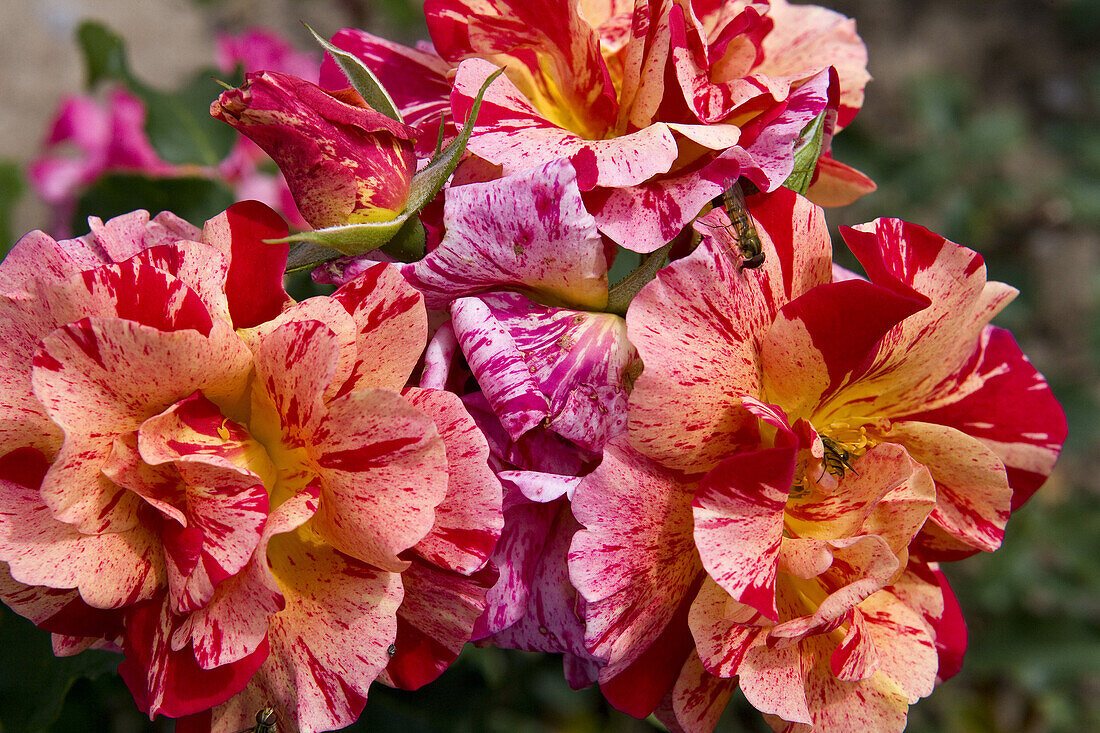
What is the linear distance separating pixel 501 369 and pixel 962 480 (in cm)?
38

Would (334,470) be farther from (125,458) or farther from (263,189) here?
(263,189)

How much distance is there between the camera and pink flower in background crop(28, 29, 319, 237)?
145 centimetres

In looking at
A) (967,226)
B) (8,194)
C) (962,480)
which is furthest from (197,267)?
(967,226)

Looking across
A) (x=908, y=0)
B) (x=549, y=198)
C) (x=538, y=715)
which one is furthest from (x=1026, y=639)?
(x=908, y=0)

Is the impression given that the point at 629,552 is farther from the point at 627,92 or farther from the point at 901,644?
the point at 627,92

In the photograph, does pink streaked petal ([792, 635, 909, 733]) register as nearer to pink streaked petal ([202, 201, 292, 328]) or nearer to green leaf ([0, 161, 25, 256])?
pink streaked petal ([202, 201, 292, 328])

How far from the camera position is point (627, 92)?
659mm

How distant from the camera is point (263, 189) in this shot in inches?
58.4

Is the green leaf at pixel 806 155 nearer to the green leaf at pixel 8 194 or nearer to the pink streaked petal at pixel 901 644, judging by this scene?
the pink streaked petal at pixel 901 644

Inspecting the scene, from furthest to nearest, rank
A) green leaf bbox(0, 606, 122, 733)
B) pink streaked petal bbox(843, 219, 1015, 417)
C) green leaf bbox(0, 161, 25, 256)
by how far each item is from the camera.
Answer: green leaf bbox(0, 161, 25, 256) → green leaf bbox(0, 606, 122, 733) → pink streaked petal bbox(843, 219, 1015, 417)

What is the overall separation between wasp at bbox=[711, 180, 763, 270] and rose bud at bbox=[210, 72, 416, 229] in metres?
0.23

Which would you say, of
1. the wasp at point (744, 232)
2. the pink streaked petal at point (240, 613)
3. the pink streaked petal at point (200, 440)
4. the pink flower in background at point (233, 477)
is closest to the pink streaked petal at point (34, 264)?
the pink flower in background at point (233, 477)

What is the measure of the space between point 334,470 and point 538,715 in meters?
1.35

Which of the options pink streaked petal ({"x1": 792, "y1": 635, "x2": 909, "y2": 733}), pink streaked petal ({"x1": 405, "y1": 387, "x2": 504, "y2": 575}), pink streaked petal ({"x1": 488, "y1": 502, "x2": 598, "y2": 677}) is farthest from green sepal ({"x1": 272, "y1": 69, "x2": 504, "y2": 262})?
pink streaked petal ({"x1": 792, "y1": 635, "x2": 909, "y2": 733})
